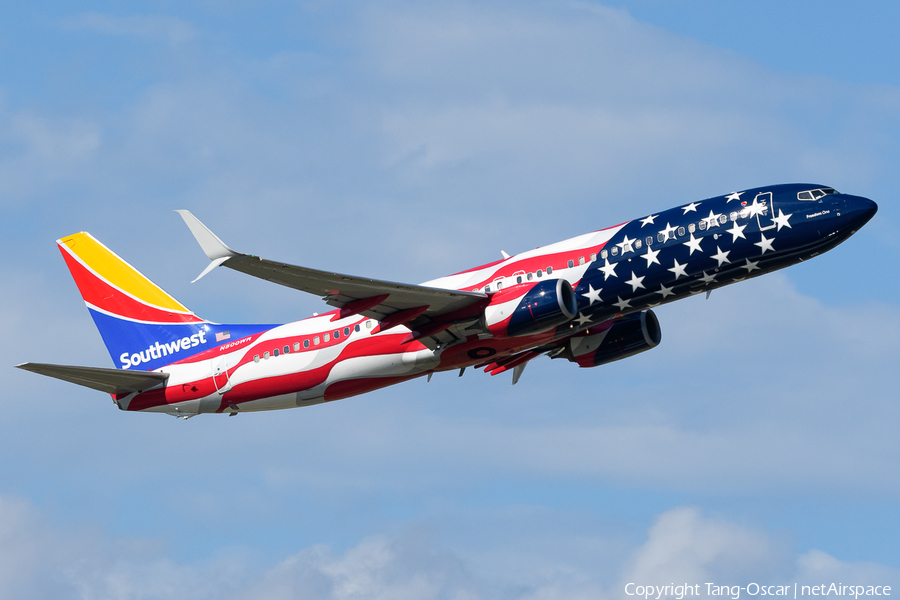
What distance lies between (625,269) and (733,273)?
4297mm

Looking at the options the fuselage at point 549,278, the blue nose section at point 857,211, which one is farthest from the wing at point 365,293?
the blue nose section at point 857,211

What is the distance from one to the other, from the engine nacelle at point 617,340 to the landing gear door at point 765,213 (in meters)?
9.08

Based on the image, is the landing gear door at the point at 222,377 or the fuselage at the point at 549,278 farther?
the landing gear door at the point at 222,377

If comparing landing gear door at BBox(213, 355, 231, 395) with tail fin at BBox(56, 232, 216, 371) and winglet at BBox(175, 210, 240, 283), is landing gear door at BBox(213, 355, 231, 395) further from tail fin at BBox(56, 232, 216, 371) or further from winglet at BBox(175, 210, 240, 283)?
winglet at BBox(175, 210, 240, 283)

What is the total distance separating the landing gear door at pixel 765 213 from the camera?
142 feet

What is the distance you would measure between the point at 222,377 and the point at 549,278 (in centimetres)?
1628

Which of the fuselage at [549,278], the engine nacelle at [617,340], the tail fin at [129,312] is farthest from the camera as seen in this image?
the tail fin at [129,312]

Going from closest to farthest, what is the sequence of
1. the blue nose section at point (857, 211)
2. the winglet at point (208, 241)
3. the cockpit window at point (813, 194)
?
the winglet at point (208, 241) → the blue nose section at point (857, 211) → the cockpit window at point (813, 194)

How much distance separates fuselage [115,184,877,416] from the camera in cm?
4331

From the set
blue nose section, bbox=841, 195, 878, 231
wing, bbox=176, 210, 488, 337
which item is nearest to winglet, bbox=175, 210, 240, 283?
wing, bbox=176, 210, 488, 337

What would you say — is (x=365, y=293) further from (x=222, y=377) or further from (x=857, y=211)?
(x=857, y=211)

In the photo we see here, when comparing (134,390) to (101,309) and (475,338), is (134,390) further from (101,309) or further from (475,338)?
(475,338)

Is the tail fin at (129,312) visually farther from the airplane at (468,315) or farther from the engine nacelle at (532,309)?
the engine nacelle at (532,309)

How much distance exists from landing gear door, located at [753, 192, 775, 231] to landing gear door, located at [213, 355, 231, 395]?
970 inches
